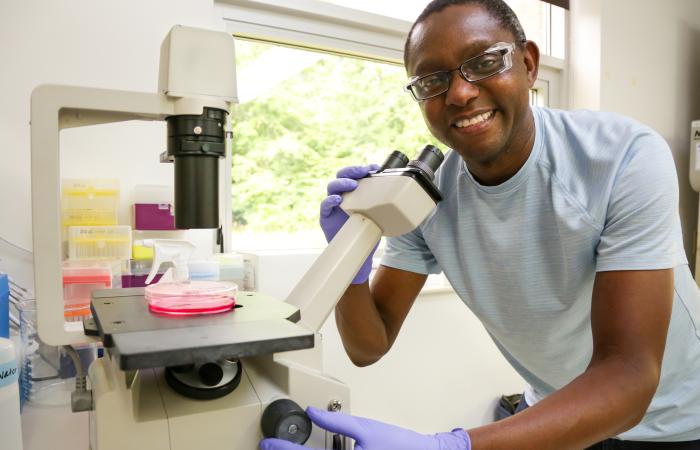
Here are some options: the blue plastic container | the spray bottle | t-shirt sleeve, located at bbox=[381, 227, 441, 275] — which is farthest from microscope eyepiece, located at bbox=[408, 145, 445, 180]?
the blue plastic container

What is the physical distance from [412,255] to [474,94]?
414 millimetres

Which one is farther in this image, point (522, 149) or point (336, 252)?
point (522, 149)

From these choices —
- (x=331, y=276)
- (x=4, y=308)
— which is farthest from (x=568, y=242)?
(x=4, y=308)

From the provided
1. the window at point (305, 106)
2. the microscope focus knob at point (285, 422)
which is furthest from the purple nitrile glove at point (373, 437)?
the window at point (305, 106)

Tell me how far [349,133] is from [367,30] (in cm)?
43

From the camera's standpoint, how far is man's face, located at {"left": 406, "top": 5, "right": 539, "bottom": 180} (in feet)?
2.98

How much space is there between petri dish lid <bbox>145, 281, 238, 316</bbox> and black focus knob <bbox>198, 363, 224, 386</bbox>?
0.10 metres

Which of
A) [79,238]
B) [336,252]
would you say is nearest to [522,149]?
[336,252]

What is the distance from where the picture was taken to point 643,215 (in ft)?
2.64

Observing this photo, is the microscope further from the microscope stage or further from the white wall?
the white wall

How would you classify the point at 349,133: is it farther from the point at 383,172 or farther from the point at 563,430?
the point at 563,430

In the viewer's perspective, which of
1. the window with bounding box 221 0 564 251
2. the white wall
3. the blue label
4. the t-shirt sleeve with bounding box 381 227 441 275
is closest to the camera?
the blue label

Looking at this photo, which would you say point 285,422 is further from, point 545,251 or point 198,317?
point 545,251

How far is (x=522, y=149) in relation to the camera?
991 mm
